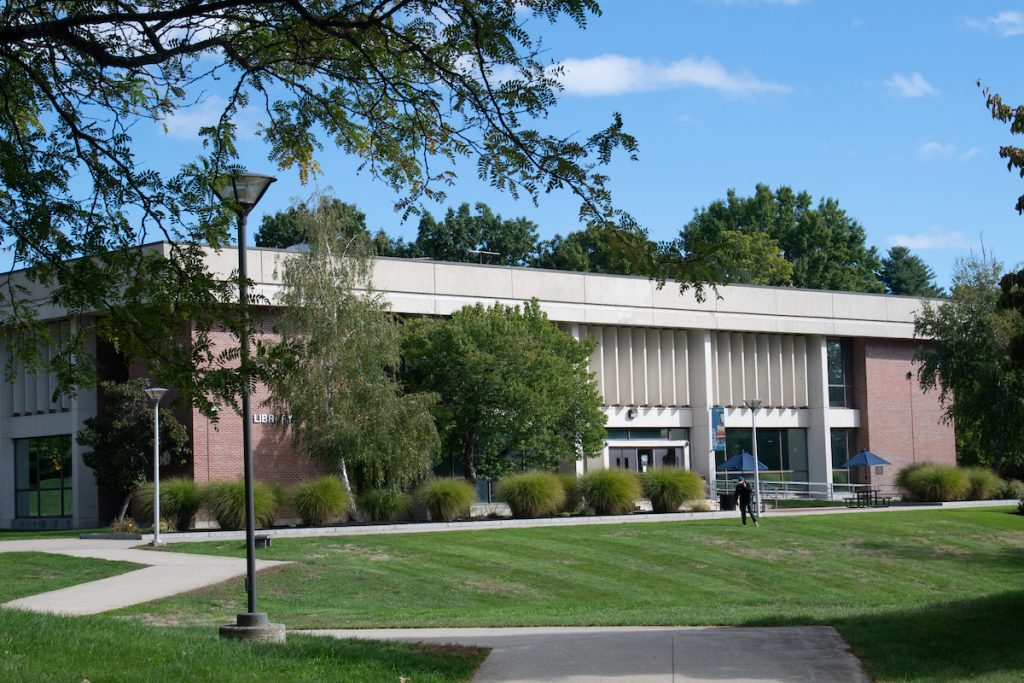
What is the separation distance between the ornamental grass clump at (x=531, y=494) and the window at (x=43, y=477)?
16.3 meters

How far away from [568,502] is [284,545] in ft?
42.1

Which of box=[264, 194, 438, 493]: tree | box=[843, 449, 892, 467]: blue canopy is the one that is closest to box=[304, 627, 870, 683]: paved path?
box=[264, 194, 438, 493]: tree

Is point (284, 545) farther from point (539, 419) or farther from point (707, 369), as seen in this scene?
point (707, 369)

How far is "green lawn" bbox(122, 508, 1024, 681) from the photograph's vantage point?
14095 millimetres

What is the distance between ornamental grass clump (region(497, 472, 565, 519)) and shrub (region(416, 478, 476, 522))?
142 cm

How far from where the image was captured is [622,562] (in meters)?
29.3

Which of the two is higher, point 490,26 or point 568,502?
point 490,26

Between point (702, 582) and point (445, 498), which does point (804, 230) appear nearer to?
point (445, 498)

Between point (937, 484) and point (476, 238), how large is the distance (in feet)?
136

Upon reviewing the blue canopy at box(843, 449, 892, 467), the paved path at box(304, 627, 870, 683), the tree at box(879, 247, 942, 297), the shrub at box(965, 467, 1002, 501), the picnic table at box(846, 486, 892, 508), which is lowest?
the picnic table at box(846, 486, 892, 508)

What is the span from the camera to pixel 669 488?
40.3 meters

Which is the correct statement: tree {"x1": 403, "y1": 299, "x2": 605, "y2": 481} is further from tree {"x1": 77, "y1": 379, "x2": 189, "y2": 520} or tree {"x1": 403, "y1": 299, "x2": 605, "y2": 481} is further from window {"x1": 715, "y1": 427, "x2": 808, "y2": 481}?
window {"x1": 715, "y1": 427, "x2": 808, "y2": 481}

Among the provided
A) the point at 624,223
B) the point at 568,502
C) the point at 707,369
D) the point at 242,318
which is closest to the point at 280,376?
the point at 242,318

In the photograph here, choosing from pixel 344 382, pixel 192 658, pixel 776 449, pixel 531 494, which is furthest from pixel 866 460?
pixel 192 658
